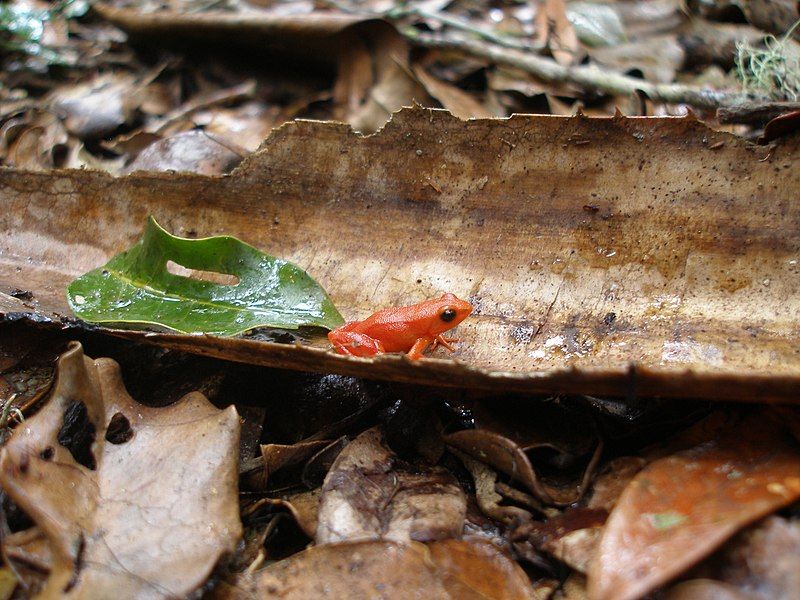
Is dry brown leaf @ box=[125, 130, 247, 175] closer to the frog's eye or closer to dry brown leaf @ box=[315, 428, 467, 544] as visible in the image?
the frog's eye

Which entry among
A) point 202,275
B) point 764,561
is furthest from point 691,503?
point 202,275

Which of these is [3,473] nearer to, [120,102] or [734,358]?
[734,358]

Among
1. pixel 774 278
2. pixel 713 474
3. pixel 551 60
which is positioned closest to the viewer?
pixel 713 474

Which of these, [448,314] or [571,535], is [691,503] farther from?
[448,314]

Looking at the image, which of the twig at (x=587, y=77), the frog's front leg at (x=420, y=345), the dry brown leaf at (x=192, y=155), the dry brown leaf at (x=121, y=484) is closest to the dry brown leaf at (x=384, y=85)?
the twig at (x=587, y=77)

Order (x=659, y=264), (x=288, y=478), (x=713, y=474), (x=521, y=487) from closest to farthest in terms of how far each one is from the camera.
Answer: (x=713, y=474)
(x=521, y=487)
(x=288, y=478)
(x=659, y=264)

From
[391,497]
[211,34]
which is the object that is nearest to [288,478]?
[391,497]

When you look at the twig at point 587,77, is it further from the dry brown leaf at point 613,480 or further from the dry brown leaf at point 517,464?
the dry brown leaf at point 517,464
